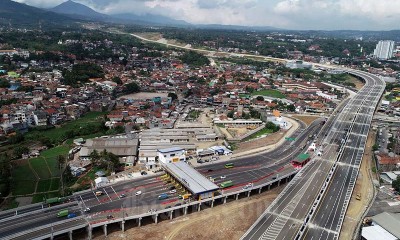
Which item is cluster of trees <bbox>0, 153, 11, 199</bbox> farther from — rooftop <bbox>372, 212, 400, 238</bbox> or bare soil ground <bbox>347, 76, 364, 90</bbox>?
bare soil ground <bbox>347, 76, 364, 90</bbox>

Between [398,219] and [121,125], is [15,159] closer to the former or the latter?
[121,125]

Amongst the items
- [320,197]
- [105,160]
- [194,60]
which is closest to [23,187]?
[105,160]

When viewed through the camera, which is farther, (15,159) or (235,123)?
(235,123)

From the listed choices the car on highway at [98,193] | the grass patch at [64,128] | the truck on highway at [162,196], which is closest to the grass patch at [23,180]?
the car on highway at [98,193]

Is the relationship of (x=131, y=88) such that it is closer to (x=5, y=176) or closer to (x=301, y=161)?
(x=5, y=176)

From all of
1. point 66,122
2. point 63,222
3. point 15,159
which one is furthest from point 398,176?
point 66,122
